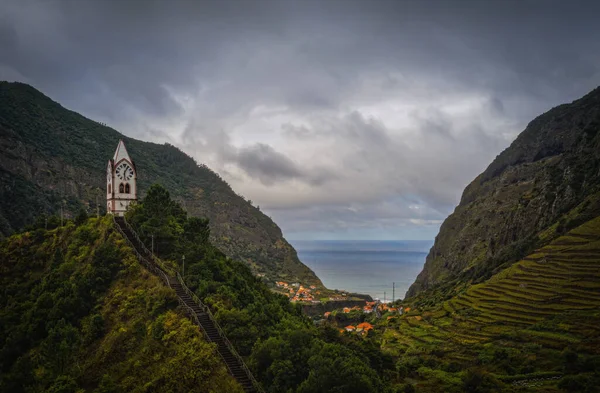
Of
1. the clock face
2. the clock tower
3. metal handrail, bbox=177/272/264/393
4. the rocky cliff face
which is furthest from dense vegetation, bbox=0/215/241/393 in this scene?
the rocky cliff face

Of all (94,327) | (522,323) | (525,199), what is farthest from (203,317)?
(525,199)

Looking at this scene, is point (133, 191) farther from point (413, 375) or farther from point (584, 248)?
point (584, 248)

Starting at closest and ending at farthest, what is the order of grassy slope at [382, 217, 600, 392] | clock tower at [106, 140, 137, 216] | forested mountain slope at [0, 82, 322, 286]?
grassy slope at [382, 217, 600, 392], clock tower at [106, 140, 137, 216], forested mountain slope at [0, 82, 322, 286]

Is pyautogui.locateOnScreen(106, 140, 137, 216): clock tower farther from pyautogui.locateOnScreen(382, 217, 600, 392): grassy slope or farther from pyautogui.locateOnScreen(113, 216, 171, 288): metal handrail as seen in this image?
pyautogui.locateOnScreen(382, 217, 600, 392): grassy slope

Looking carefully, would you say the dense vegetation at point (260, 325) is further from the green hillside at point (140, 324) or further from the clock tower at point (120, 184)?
the clock tower at point (120, 184)

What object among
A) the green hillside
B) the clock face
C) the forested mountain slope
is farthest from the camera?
the forested mountain slope

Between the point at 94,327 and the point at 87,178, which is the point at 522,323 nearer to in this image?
the point at 94,327

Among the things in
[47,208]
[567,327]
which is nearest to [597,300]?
[567,327]
